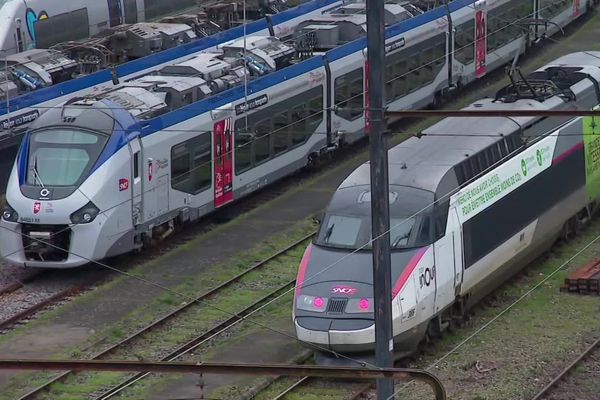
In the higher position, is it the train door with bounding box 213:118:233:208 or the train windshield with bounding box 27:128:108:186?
the train windshield with bounding box 27:128:108:186

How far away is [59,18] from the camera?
40.5 meters

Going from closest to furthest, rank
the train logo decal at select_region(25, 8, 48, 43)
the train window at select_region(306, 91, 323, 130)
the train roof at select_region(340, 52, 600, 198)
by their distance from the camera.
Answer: the train roof at select_region(340, 52, 600, 198)
the train window at select_region(306, 91, 323, 130)
the train logo decal at select_region(25, 8, 48, 43)

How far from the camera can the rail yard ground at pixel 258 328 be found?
20.2m

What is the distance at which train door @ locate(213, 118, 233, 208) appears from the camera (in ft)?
93.6

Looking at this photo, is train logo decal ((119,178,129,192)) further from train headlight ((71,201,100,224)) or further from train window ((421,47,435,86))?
train window ((421,47,435,86))

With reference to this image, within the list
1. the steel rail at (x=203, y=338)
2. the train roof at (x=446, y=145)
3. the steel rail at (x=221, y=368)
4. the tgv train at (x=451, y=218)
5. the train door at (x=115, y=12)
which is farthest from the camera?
the train door at (x=115, y=12)

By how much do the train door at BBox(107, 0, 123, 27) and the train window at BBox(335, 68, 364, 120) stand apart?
11866 millimetres

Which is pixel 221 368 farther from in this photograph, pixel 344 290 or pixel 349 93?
pixel 349 93

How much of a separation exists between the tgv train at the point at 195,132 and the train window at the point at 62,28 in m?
7.71

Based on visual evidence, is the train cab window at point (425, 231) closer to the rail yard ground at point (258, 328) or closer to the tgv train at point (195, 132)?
the rail yard ground at point (258, 328)

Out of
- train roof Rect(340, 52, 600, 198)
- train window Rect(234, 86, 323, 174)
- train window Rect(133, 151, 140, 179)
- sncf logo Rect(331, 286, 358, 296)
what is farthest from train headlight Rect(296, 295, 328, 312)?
train window Rect(234, 86, 323, 174)

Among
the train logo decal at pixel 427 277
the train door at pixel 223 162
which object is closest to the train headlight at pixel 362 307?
the train logo decal at pixel 427 277

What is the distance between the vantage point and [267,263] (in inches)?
1053

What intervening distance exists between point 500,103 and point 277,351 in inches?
296
